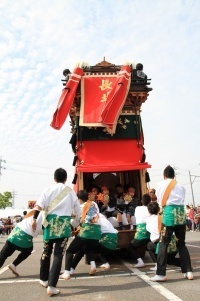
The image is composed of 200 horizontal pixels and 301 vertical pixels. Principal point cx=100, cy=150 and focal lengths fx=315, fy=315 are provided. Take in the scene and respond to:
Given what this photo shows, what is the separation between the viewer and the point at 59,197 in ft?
15.7

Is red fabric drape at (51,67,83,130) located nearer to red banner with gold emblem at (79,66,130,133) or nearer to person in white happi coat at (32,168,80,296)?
red banner with gold emblem at (79,66,130,133)

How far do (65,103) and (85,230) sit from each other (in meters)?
4.11

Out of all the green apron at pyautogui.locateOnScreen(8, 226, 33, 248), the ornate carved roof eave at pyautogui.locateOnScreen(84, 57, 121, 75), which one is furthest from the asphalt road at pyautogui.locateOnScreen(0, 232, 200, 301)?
the ornate carved roof eave at pyautogui.locateOnScreen(84, 57, 121, 75)

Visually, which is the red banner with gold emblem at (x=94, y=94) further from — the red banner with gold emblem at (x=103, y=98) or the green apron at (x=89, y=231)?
the green apron at (x=89, y=231)

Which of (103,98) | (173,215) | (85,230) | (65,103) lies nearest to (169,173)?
(173,215)

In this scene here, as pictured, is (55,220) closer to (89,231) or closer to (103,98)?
(89,231)

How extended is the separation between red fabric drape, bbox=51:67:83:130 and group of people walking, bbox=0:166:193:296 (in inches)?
119

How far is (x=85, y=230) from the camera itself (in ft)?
19.3

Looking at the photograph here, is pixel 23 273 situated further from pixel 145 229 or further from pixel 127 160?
pixel 127 160

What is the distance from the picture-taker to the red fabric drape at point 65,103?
878 cm

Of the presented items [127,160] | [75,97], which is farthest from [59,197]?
[75,97]

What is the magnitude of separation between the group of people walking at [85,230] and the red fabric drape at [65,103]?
303cm

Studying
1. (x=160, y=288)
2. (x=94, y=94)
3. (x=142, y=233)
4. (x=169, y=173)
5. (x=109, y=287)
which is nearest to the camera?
(x=160, y=288)

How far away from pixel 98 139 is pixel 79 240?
3631mm
